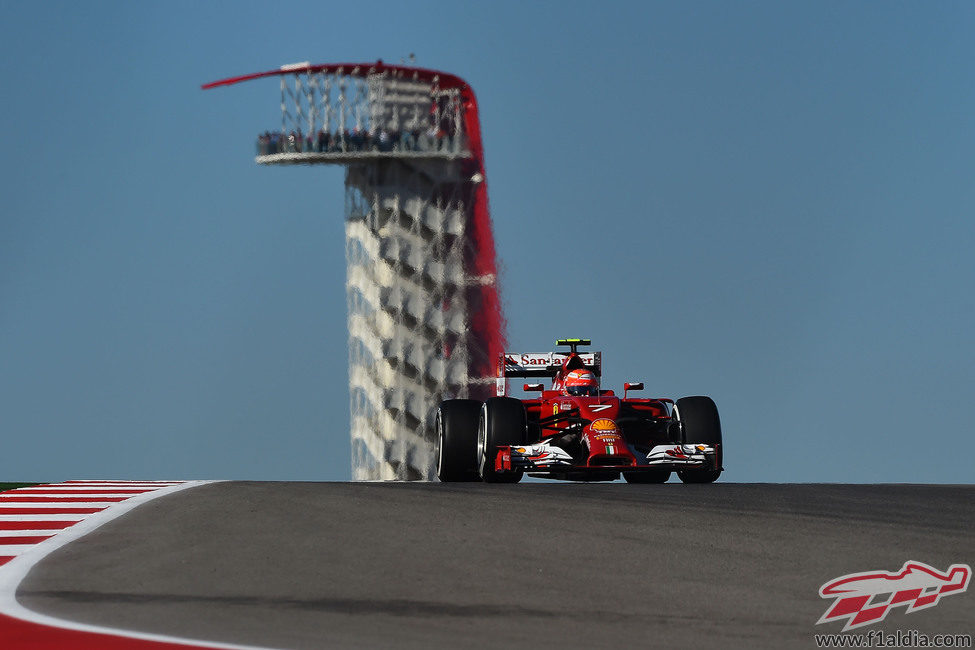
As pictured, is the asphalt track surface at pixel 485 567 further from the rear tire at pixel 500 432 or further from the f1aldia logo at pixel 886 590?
the rear tire at pixel 500 432

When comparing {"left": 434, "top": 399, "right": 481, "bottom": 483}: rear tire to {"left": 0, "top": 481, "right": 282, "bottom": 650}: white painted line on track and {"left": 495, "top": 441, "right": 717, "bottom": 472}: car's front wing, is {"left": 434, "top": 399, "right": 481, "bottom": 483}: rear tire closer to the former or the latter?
{"left": 495, "top": 441, "right": 717, "bottom": 472}: car's front wing

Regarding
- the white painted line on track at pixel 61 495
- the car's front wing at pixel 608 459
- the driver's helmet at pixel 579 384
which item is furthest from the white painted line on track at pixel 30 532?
the driver's helmet at pixel 579 384

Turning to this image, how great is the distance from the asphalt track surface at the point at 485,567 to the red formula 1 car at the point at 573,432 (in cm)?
399

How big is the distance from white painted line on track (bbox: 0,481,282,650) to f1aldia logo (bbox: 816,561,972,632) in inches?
125

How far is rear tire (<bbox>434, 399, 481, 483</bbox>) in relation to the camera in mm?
17562

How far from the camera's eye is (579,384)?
18344 millimetres

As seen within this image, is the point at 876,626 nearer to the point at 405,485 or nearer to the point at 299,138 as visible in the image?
the point at 405,485

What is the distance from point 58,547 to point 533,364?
975 cm

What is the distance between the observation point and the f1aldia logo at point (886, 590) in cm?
804

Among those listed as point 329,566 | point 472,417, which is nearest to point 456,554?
point 329,566

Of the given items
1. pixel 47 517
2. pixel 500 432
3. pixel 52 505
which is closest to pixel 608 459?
pixel 500 432

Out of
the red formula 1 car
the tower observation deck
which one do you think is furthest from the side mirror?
the tower observation deck

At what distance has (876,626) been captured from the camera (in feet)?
25.3

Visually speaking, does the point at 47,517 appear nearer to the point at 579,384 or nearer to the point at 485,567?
the point at 485,567
